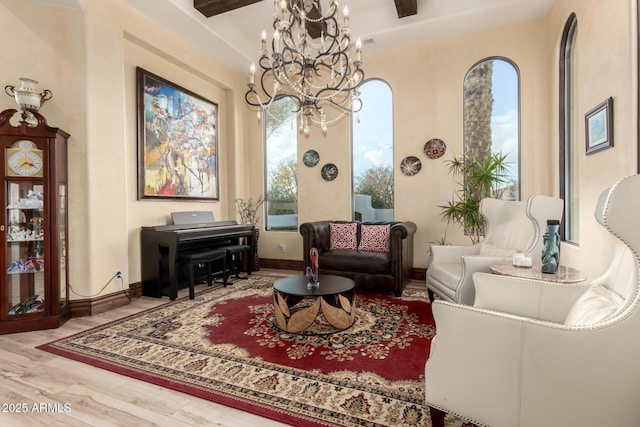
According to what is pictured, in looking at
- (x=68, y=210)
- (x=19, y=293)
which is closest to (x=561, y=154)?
(x=68, y=210)

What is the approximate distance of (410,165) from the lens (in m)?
4.94

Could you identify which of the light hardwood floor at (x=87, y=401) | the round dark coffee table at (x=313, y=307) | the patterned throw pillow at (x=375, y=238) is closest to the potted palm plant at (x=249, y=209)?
the patterned throw pillow at (x=375, y=238)

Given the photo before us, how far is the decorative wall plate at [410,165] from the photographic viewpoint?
4.90m

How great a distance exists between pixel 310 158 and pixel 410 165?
1665 mm

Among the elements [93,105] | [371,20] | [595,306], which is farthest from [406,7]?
[595,306]

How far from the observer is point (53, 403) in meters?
1.83

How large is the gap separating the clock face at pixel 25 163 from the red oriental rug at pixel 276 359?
155cm

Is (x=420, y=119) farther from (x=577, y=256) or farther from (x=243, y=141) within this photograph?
(x=243, y=141)

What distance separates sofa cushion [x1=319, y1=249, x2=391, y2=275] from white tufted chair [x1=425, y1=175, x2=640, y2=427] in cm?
251

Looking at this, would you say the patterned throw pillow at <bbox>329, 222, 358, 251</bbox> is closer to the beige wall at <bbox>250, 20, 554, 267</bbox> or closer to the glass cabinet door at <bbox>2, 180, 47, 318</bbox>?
the beige wall at <bbox>250, 20, 554, 267</bbox>

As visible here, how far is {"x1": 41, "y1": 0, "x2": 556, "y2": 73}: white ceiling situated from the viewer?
159 inches

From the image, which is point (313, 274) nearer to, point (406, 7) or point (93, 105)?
point (93, 105)

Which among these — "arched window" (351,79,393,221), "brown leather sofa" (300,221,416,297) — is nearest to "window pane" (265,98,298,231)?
"arched window" (351,79,393,221)

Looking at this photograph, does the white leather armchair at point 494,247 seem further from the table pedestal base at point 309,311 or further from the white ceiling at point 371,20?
the white ceiling at point 371,20
